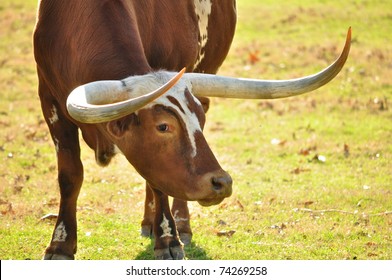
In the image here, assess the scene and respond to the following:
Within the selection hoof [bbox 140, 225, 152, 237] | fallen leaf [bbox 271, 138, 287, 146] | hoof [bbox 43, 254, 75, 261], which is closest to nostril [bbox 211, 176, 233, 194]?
hoof [bbox 43, 254, 75, 261]

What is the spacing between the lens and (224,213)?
30.5ft

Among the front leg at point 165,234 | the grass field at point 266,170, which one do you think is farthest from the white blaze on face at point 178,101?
the grass field at point 266,170

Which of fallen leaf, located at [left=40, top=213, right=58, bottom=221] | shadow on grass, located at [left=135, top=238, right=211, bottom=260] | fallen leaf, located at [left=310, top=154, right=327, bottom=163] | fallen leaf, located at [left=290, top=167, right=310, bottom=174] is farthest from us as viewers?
fallen leaf, located at [left=310, top=154, right=327, bottom=163]

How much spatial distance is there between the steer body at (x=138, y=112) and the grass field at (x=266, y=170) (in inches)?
17.7

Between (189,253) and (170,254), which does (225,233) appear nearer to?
(189,253)

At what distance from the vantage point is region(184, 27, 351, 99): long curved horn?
21.6ft

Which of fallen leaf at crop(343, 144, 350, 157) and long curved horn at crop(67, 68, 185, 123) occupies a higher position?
long curved horn at crop(67, 68, 185, 123)

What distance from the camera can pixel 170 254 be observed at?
25.2ft

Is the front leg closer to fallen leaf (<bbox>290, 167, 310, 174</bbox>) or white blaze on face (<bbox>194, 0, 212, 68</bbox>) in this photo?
white blaze on face (<bbox>194, 0, 212, 68</bbox>)

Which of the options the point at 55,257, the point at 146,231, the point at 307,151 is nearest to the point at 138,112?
the point at 55,257

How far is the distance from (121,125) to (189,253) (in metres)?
1.88

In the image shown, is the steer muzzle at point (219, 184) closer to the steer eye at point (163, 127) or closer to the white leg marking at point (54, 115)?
the steer eye at point (163, 127)

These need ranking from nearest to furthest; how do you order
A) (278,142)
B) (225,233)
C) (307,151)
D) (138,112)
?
(138,112), (225,233), (307,151), (278,142)

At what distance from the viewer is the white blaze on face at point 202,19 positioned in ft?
30.5
